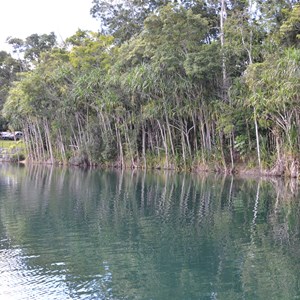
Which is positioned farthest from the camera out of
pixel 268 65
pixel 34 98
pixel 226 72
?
pixel 34 98

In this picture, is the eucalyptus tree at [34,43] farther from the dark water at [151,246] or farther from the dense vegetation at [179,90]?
the dark water at [151,246]

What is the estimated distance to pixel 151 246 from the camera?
9.72 m

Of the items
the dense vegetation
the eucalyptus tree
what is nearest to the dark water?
the dense vegetation

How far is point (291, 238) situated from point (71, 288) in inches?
219

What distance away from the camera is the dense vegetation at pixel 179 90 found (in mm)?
23609

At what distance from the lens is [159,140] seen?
3288cm

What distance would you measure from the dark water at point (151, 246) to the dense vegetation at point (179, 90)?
738 cm

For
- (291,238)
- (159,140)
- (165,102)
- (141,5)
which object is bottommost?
(291,238)

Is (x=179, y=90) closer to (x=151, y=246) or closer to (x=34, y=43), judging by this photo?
(x=151, y=246)

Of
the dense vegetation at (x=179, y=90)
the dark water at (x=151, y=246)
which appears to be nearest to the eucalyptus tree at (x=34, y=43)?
the dense vegetation at (x=179, y=90)

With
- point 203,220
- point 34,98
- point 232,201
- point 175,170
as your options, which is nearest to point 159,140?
point 175,170

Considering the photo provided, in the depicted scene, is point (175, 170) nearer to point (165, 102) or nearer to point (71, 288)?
point (165, 102)

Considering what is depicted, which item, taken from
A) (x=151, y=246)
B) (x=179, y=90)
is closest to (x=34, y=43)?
(x=179, y=90)

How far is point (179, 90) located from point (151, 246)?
19.1 metres
